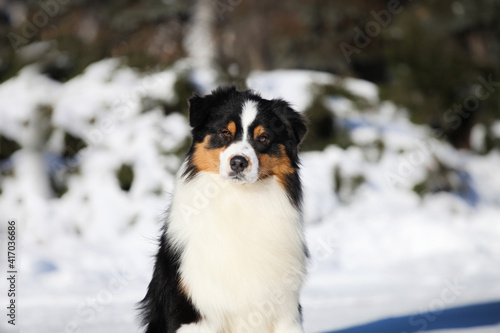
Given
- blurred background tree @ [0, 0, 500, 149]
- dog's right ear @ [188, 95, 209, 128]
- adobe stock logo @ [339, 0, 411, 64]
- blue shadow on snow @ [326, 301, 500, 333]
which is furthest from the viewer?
adobe stock logo @ [339, 0, 411, 64]

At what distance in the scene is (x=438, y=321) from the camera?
19.9ft

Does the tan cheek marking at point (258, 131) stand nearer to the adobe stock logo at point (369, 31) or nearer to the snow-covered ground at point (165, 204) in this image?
the snow-covered ground at point (165, 204)

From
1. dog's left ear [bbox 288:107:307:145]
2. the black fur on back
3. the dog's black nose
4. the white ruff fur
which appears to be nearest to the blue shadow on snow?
the white ruff fur

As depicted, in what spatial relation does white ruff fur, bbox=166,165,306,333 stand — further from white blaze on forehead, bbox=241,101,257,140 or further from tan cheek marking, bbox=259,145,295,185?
white blaze on forehead, bbox=241,101,257,140

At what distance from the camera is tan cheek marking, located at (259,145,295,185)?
3643mm

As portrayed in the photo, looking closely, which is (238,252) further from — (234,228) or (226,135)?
(226,135)

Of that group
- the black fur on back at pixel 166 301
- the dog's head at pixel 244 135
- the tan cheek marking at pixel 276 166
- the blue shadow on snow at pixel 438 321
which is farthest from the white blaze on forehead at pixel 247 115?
the blue shadow on snow at pixel 438 321

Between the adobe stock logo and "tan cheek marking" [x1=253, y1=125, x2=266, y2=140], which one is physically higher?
"tan cheek marking" [x1=253, y1=125, x2=266, y2=140]

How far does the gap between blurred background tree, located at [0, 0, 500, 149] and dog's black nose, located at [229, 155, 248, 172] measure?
8.96 meters

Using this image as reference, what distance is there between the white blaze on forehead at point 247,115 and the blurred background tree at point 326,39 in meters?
8.54

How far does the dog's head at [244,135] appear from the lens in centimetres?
351

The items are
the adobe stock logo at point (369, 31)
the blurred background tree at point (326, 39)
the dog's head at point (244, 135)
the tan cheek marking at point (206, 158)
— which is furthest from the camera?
the adobe stock logo at point (369, 31)

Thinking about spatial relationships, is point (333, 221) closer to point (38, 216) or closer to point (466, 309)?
point (466, 309)

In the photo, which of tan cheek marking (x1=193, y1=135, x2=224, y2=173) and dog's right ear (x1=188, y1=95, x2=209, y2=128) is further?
dog's right ear (x1=188, y1=95, x2=209, y2=128)
